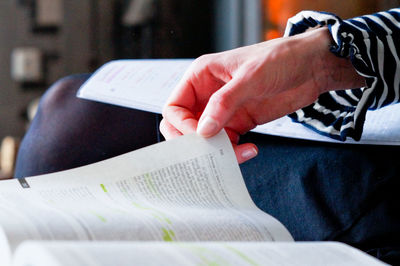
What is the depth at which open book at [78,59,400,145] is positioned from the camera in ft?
2.06

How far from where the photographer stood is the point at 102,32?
2182 millimetres

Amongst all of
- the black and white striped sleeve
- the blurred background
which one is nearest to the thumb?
the black and white striped sleeve

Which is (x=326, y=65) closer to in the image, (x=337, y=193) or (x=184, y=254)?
(x=337, y=193)

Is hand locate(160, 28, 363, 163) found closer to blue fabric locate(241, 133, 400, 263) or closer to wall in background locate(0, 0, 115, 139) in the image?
blue fabric locate(241, 133, 400, 263)

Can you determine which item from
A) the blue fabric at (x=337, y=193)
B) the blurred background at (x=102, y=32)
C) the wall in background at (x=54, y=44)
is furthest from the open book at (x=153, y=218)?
the wall in background at (x=54, y=44)

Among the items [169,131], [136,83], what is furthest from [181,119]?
[136,83]

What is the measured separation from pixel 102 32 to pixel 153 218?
1825mm

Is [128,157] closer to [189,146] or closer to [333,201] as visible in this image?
[189,146]

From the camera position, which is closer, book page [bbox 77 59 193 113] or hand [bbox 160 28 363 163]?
hand [bbox 160 28 363 163]

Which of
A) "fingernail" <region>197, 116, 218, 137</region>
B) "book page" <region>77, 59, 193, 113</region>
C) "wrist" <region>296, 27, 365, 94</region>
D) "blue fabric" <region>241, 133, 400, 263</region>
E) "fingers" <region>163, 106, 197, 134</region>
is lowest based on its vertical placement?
"blue fabric" <region>241, 133, 400, 263</region>

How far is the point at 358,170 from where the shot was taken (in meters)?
0.61

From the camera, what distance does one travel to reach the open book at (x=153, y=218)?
33cm

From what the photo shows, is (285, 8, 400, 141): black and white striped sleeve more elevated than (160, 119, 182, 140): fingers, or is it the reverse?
(285, 8, 400, 141): black and white striped sleeve

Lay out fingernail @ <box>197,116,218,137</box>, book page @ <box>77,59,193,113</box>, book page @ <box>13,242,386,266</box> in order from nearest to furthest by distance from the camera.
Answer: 1. book page @ <box>13,242,386,266</box>
2. fingernail @ <box>197,116,218,137</box>
3. book page @ <box>77,59,193,113</box>
